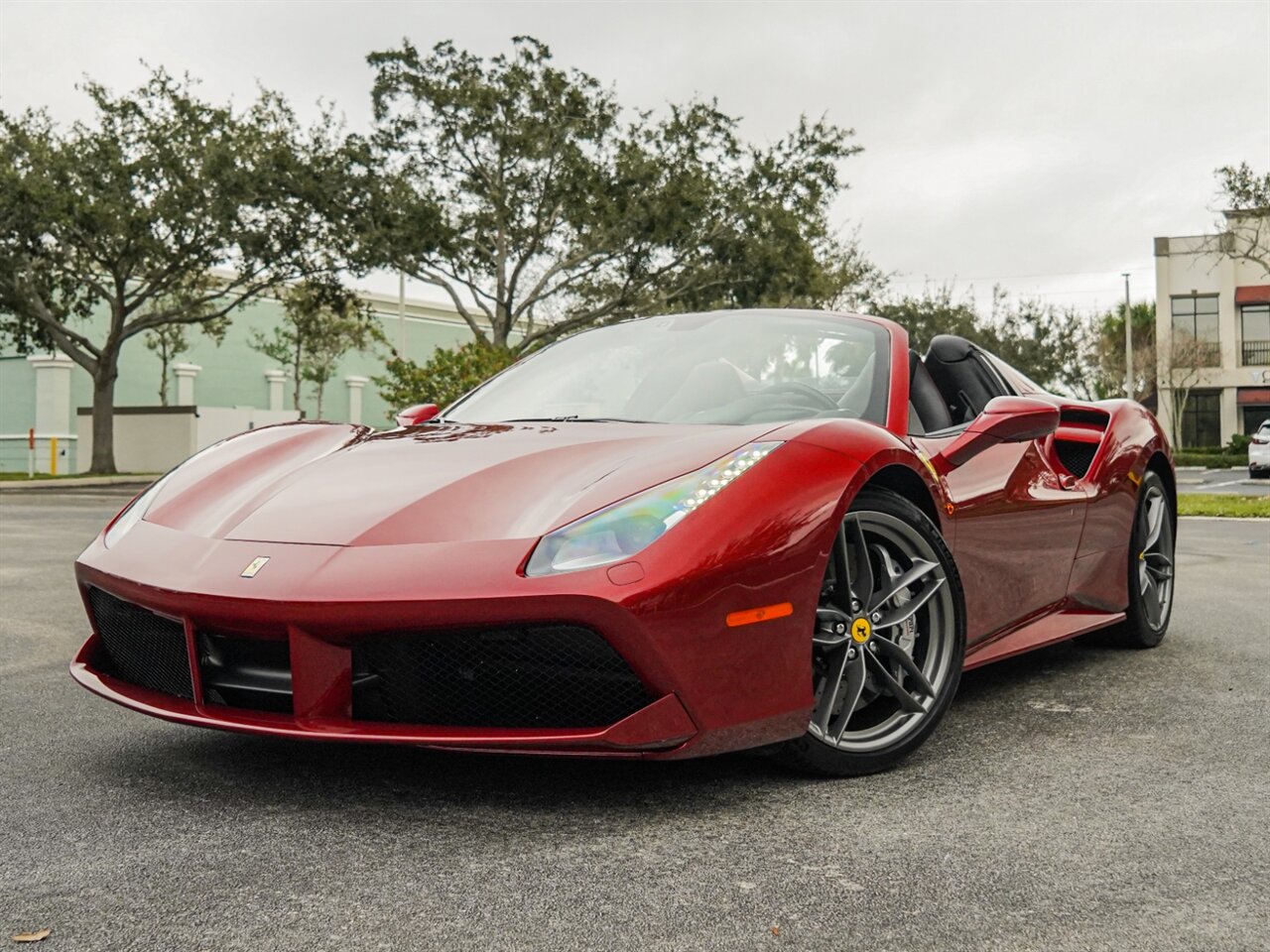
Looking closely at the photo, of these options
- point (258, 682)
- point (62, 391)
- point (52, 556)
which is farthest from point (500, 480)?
point (62, 391)

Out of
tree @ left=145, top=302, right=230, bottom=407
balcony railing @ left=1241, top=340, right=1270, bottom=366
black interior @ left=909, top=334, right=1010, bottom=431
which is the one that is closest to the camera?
black interior @ left=909, top=334, right=1010, bottom=431

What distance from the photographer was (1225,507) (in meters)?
15.5

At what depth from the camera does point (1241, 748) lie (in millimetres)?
3268

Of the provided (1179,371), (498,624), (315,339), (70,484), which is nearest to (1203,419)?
(1179,371)

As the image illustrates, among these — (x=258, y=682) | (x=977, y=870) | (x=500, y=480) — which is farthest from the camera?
(x=500, y=480)

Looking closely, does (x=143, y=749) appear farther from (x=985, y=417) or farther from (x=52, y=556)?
(x=52, y=556)

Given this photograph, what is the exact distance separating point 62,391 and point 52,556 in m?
33.6

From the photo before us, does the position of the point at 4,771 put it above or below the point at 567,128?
below

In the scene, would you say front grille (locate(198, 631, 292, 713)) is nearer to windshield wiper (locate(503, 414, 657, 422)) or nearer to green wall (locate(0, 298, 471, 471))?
windshield wiper (locate(503, 414, 657, 422))

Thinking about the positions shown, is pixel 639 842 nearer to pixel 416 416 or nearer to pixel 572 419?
pixel 572 419

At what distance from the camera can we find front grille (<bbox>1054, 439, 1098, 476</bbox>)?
4352 millimetres

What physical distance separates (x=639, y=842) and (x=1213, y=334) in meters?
52.9

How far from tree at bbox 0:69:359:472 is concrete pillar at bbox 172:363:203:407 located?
A: 16133 mm

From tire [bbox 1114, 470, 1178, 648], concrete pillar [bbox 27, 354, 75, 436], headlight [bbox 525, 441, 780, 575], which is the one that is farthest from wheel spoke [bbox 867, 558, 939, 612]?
concrete pillar [bbox 27, 354, 75, 436]
